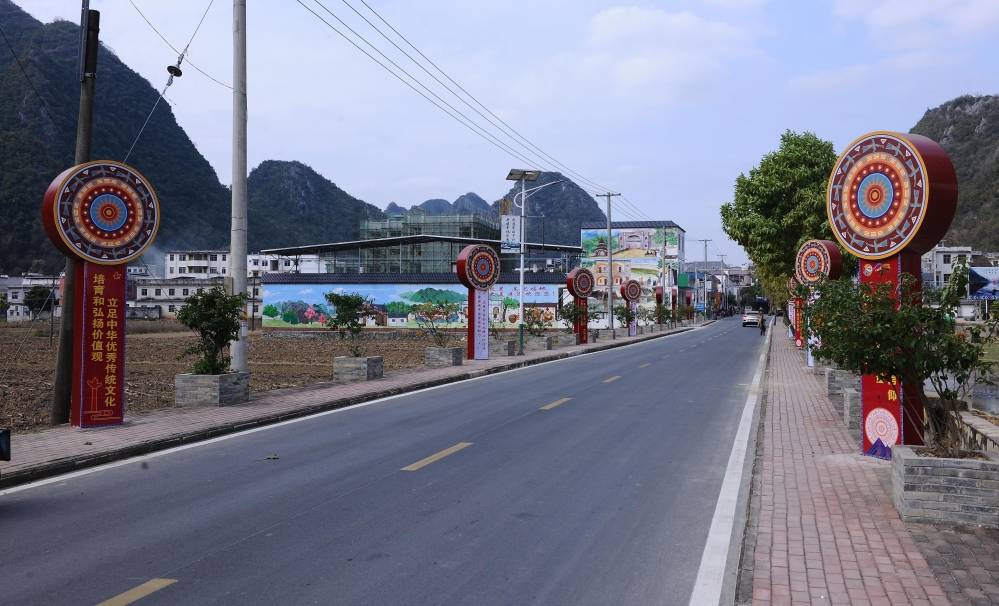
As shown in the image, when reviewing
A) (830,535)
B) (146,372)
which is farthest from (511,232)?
(830,535)

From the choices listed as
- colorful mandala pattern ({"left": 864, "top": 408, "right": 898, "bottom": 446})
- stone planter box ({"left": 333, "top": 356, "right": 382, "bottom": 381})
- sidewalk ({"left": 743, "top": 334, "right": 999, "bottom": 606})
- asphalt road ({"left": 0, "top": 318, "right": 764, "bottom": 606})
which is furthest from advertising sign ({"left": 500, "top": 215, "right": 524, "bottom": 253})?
colorful mandala pattern ({"left": 864, "top": 408, "right": 898, "bottom": 446})

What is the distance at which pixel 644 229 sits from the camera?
4097 inches

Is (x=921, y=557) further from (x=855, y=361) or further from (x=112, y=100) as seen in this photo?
(x=112, y=100)

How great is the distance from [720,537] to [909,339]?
2.78 metres

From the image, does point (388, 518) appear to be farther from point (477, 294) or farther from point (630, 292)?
point (630, 292)

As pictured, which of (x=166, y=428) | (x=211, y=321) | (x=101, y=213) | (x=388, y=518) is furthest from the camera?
(x=211, y=321)

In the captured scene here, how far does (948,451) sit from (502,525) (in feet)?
13.7

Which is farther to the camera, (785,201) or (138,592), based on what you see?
(785,201)

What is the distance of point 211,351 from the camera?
46.7 ft

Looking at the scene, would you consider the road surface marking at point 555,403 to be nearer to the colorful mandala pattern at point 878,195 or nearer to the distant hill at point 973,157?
the colorful mandala pattern at point 878,195

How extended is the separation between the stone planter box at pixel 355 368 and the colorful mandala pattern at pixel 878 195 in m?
12.6

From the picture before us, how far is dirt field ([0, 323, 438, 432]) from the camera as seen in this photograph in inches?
599

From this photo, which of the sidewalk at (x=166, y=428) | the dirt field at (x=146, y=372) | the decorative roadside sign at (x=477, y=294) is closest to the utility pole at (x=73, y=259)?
the dirt field at (x=146, y=372)

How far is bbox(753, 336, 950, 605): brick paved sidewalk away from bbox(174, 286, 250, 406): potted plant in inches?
381
